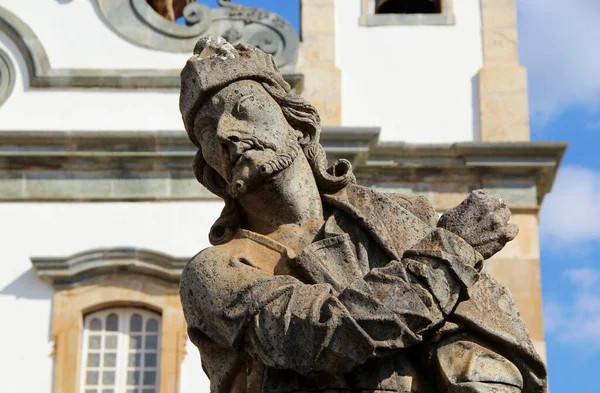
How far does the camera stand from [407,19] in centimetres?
1634

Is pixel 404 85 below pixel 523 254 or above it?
above

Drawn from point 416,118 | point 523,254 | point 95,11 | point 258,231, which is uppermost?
point 95,11

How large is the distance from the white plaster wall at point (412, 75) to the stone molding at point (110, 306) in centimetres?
241

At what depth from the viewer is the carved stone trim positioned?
1563cm

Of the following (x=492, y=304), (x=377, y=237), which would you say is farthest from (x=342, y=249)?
(x=492, y=304)

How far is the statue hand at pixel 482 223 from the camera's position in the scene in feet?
12.5

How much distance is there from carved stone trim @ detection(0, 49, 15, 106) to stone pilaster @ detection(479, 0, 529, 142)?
4196 mm

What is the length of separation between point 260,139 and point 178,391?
1068cm

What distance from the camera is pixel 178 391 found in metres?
14.5

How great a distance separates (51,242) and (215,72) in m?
11.2

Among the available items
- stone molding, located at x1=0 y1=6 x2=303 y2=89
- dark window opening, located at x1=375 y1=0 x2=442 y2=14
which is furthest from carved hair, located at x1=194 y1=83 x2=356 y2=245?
dark window opening, located at x1=375 y1=0 x2=442 y2=14

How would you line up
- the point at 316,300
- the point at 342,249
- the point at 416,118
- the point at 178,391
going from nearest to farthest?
the point at 316,300 < the point at 342,249 < the point at 178,391 < the point at 416,118

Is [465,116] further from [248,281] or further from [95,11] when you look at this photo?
[248,281]

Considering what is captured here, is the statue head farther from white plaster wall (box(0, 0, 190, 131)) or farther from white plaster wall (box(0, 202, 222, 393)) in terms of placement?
white plaster wall (box(0, 0, 190, 131))
